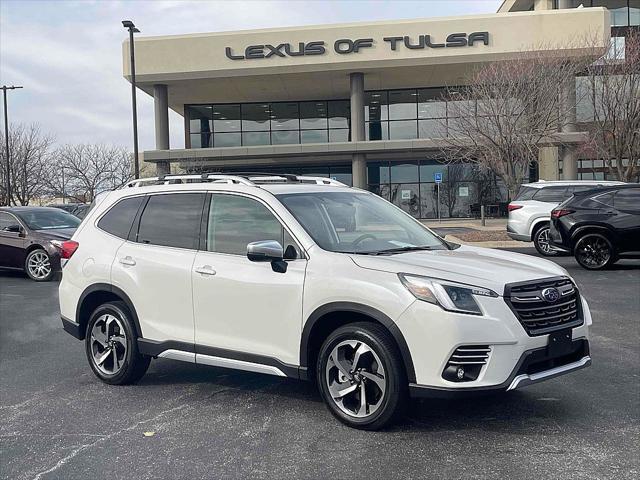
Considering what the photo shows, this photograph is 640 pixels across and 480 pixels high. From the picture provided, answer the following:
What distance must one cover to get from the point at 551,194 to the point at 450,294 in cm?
1410

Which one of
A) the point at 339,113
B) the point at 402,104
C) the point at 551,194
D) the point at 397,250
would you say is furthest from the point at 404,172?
the point at 397,250

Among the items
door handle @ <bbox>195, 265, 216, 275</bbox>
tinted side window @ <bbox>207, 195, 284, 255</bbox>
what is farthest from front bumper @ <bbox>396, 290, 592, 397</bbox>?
door handle @ <bbox>195, 265, 216, 275</bbox>

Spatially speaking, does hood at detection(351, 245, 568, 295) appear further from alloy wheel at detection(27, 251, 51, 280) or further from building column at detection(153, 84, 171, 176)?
building column at detection(153, 84, 171, 176)

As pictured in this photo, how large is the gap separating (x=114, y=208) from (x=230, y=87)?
30094 mm

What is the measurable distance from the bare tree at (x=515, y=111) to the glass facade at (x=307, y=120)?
11598mm

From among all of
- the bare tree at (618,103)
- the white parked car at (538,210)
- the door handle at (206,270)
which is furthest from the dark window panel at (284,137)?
the door handle at (206,270)

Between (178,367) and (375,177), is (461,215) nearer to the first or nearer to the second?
(375,177)

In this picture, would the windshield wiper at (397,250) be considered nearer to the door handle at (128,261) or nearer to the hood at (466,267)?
the hood at (466,267)

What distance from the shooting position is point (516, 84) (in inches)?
916

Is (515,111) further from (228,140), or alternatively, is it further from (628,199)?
(228,140)

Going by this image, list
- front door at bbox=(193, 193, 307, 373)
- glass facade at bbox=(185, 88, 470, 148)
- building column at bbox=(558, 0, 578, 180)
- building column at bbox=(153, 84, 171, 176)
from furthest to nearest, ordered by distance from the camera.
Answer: glass facade at bbox=(185, 88, 470, 148), building column at bbox=(153, 84, 171, 176), building column at bbox=(558, 0, 578, 180), front door at bbox=(193, 193, 307, 373)

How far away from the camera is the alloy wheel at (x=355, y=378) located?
4.40 meters

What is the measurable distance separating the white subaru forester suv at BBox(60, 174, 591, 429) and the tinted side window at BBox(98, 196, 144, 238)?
0.01 m

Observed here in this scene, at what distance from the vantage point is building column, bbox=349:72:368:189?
33156mm
